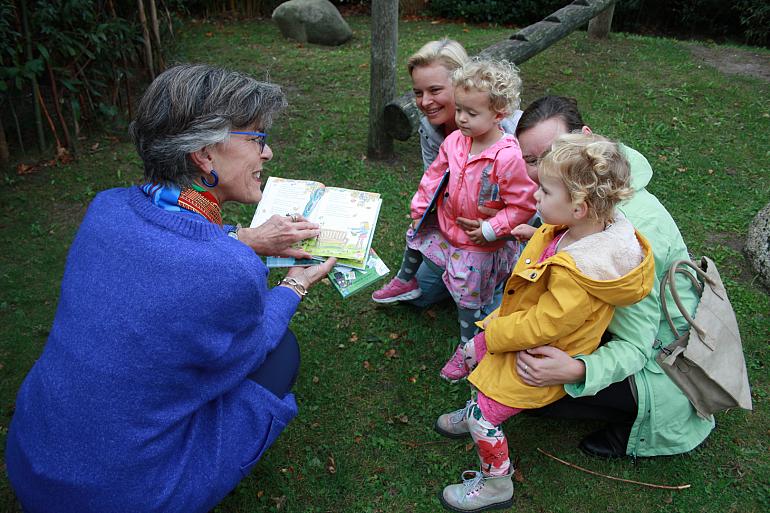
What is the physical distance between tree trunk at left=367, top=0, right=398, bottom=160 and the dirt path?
17.0 feet

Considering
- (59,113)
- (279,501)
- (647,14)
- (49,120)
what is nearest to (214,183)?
(279,501)

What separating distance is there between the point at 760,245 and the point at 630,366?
2538mm

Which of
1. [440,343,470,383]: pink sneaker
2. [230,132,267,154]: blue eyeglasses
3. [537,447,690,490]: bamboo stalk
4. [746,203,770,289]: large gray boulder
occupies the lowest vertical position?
[537,447,690,490]: bamboo stalk

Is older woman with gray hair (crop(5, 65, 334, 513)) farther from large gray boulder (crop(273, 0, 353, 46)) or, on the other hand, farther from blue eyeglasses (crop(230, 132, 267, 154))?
large gray boulder (crop(273, 0, 353, 46))

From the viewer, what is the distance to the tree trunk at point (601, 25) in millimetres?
8672

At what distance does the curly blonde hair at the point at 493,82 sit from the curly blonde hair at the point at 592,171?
2.18ft

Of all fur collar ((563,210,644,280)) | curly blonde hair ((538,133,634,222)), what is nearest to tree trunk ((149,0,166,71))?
curly blonde hair ((538,133,634,222))

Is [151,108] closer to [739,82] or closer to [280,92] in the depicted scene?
[280,92]

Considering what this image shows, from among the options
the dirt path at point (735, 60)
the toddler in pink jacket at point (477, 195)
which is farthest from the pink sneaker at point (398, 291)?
the dirt path at point (735, 60)

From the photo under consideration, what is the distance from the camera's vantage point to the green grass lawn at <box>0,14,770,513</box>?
287 centimetres

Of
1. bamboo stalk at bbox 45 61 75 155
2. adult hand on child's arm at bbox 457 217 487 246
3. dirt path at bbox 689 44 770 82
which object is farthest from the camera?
dirt path at bbox 689 44 770 82

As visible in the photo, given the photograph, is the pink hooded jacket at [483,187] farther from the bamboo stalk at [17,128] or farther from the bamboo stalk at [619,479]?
the bamboo stalk at [17,128]

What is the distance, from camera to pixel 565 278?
7.09 feet

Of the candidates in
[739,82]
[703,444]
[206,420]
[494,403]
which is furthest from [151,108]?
[739,82]
